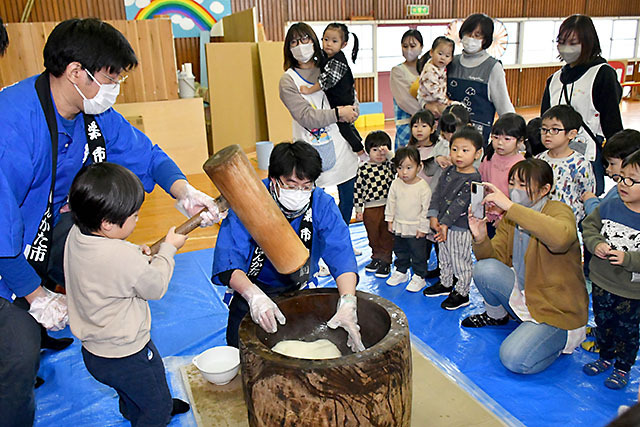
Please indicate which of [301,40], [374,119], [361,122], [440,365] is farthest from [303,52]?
[374,119]

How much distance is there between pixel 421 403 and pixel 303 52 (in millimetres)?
2033

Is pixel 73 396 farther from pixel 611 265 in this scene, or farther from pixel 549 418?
pixel 611 265

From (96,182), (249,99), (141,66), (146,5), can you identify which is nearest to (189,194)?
(96,182)

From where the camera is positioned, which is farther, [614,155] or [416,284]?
[416,284]

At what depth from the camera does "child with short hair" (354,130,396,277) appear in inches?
124

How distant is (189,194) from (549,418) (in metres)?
1.60

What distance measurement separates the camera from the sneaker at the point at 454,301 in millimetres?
2779

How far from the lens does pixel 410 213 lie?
295 cm

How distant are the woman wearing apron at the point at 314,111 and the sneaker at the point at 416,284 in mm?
735

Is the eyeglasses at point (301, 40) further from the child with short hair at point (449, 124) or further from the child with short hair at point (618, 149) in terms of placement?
the child with short hair at point (618, 149)

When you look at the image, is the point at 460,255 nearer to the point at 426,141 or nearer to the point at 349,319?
the point at 426,141

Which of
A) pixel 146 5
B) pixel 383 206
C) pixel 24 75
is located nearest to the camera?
pixel 383 206

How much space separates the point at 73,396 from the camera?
7.09ft

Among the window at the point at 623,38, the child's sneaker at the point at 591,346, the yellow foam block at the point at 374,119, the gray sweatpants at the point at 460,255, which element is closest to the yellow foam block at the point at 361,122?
the yellow foam block at the point at 374,119
